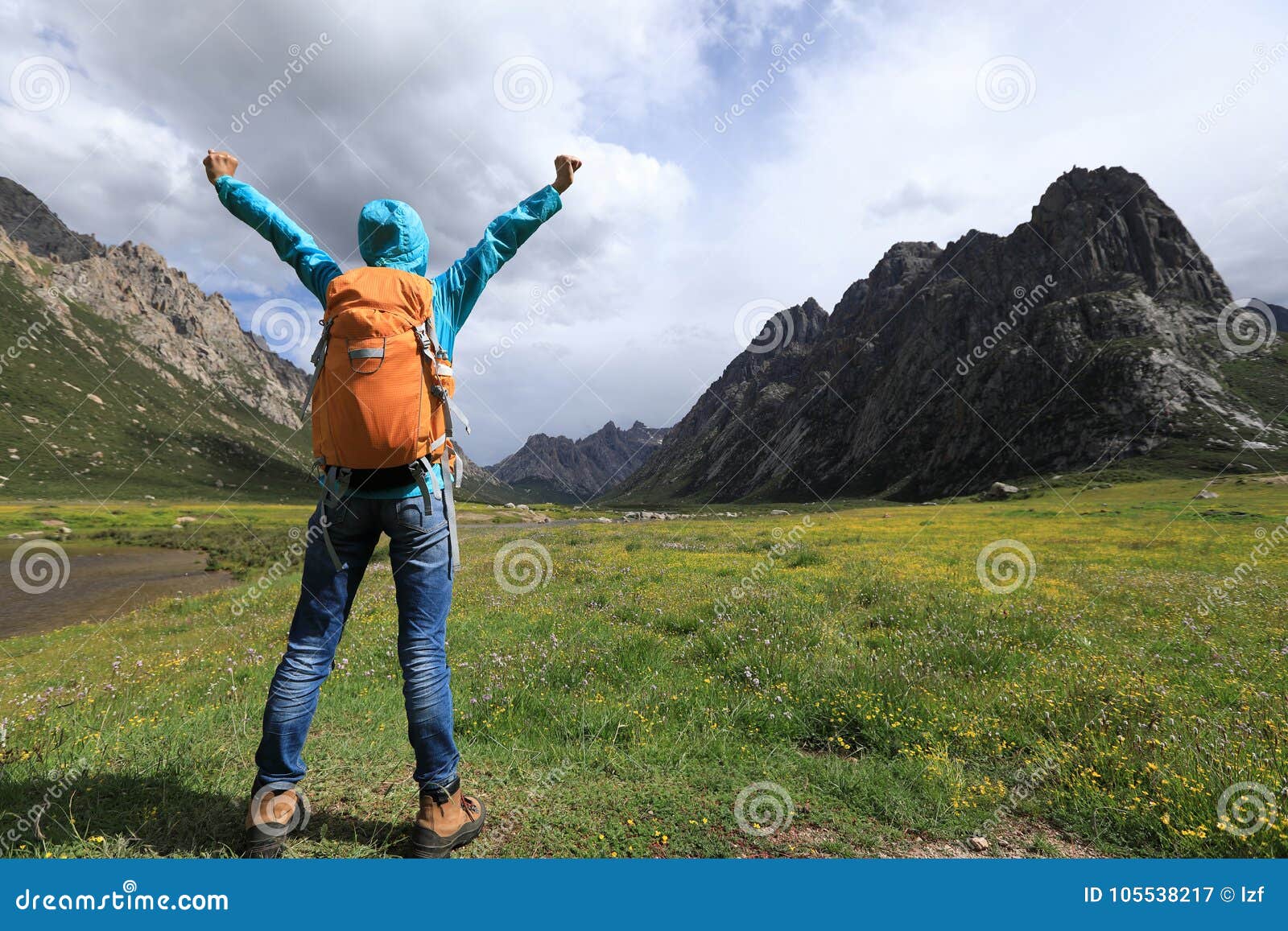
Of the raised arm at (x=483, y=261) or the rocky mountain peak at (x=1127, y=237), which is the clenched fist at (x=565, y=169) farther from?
the rocky mountain peak at (x=1127, y=237)

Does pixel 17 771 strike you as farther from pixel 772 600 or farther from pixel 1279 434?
pixel 1279 434

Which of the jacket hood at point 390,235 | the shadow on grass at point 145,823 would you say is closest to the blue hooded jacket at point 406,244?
the jacket hood at point 390,235

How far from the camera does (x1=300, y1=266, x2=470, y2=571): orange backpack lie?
3295 millimetres

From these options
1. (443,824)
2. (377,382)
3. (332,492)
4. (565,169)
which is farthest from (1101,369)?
(332,492)

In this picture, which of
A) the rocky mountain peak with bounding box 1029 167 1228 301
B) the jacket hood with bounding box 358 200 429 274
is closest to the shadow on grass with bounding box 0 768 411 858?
the jacket hood with bounding box 358 200 429 274

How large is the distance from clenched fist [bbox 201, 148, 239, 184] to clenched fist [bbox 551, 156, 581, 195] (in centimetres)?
264

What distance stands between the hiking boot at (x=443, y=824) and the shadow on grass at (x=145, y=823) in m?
0.28

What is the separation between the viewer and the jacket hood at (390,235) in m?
3.89

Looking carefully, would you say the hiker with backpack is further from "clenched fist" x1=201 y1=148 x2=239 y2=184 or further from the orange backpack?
"clenched fist" x1=201 y1=148 x2=239 y2=184

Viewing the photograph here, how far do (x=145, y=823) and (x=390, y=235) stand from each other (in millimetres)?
4335

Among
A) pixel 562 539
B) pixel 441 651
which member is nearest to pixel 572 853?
pixel 441 651

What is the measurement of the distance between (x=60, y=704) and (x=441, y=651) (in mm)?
5342

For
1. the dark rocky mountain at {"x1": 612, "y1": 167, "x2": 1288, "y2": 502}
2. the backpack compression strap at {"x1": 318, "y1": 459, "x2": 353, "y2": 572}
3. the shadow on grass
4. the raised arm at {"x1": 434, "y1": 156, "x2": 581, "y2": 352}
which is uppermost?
the dark rocky mountain at {"x1": 612, "y1": 167, "x2": 1288, "y2": 502}

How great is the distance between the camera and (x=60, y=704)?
548 centimetres
